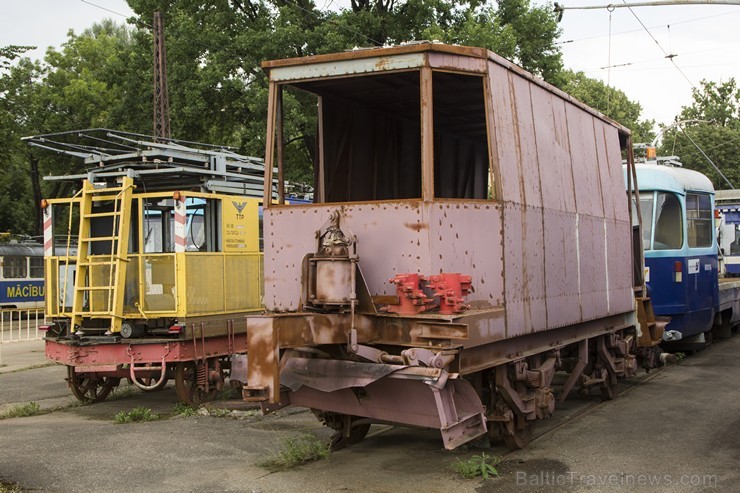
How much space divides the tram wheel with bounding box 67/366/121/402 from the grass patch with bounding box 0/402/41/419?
547 mm

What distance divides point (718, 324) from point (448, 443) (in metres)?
12.0

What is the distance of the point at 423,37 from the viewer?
79.6ft

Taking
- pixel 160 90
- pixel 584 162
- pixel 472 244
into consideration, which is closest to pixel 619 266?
pixel 584 162

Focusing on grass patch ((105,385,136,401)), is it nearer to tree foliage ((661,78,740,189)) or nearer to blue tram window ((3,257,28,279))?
blue tram window ((3,257,28,279))

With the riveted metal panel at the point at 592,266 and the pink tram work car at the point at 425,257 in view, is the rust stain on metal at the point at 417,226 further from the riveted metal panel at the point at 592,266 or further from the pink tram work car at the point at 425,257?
the riveted metal panel at the point at 592,266

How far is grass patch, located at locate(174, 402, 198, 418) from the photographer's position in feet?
33.6

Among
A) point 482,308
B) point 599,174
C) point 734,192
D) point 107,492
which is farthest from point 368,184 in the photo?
point 734,192

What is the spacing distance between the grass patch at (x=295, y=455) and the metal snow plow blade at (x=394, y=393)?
673 millimetres

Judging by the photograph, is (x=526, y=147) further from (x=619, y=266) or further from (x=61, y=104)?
(x=61, y=104)

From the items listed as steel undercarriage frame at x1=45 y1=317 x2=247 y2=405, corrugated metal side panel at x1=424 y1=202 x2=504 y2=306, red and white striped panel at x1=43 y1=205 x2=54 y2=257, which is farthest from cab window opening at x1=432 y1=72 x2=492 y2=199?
red and white striped panel at x1=43 y1=205 x2=54 y2=257

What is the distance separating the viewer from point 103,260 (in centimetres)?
1067

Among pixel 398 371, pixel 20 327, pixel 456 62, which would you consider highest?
pixel 456 62

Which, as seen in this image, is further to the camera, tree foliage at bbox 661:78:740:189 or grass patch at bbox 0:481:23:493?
tree foliage at bbox 661:78:740:189

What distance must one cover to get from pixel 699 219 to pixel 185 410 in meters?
9.66
